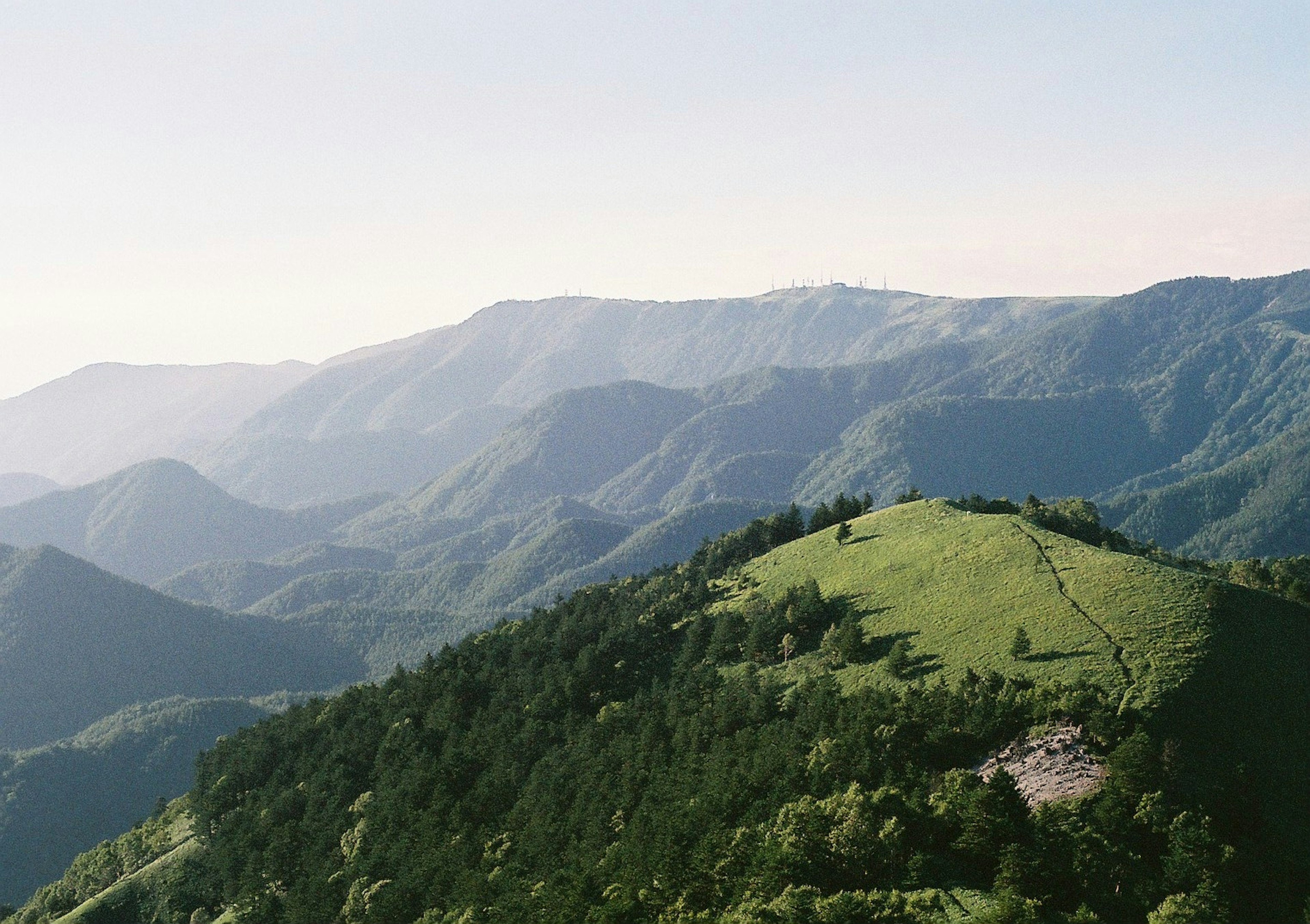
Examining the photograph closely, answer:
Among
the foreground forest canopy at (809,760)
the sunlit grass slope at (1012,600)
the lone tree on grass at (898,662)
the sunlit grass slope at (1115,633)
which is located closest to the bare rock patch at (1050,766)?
the foreground forest canopy at (809,760)

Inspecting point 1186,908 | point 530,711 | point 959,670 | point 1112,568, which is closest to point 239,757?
point 530,711

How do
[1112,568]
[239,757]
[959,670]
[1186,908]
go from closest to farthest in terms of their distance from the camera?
[1186,908]
[959,670]
[1112,568]
[239,757]

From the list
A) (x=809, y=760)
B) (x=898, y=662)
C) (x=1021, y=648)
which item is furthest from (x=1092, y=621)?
(x=809, y=760)

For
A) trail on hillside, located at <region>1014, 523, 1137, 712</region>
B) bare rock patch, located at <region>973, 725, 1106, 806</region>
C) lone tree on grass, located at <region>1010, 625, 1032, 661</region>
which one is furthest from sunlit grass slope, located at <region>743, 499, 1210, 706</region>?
bare rock patch, located at <region>973, 725, 1106, 806</region>

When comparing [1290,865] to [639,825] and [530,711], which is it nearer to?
[639,825]

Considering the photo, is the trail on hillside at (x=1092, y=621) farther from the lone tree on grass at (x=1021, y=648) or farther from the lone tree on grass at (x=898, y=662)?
the lone tree on grass at (x=898, y=662)

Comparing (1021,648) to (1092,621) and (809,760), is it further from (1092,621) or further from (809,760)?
(809,760)

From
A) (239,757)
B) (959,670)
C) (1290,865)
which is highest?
(959,670)
